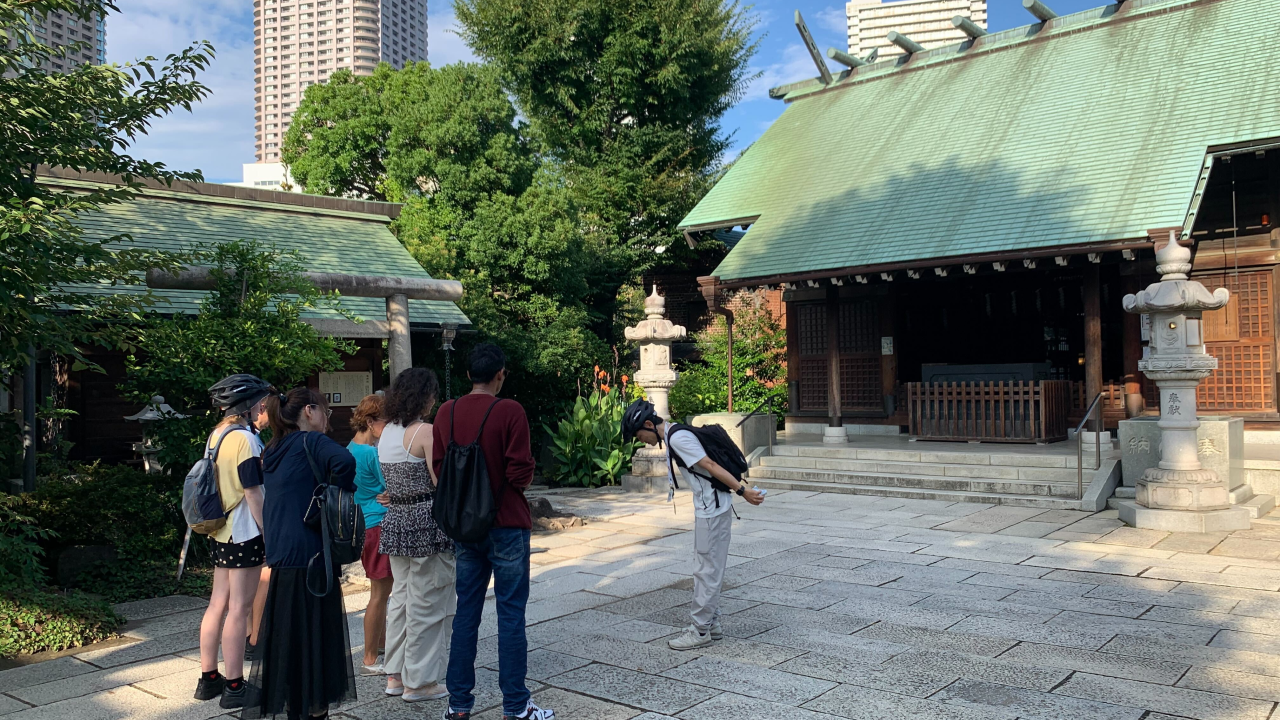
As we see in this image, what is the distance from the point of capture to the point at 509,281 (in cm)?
1778

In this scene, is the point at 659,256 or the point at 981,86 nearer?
the point at 981,86

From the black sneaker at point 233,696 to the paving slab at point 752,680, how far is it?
2.25m

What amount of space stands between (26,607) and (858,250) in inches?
443

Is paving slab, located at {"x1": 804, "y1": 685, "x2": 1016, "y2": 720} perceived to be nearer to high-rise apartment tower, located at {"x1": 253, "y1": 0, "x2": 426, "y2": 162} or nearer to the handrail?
the handrail

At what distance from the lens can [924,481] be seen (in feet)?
39.0

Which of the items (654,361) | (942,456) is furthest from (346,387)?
(942,456)

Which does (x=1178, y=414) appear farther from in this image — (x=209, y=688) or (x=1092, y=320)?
(x=209, y=688)

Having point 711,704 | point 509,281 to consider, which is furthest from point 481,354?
point 509,281

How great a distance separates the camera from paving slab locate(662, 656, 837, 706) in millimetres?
4609

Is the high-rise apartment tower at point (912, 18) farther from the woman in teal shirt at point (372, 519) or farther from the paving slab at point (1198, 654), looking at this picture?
the woman in teal shirt at point (372, 519)

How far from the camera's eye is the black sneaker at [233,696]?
4.51m

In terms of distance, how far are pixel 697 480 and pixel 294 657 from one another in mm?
2506

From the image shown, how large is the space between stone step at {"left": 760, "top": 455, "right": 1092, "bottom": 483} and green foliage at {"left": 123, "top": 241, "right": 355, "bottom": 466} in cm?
766

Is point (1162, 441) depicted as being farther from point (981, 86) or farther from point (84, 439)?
point (84, 439)
